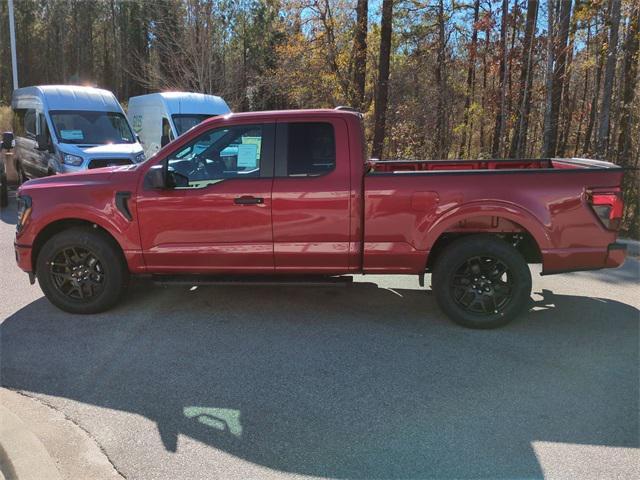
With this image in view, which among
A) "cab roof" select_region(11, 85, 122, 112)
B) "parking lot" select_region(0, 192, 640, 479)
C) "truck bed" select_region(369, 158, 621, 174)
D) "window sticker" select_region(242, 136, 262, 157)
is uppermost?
"cab roof" select_region(11, 85, 122, 112)

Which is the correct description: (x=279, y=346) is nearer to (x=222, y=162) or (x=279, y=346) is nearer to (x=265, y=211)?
(x=265, y=211)

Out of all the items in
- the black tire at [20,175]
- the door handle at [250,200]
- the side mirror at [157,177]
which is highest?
the side mirror at [157,177]

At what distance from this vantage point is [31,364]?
4.40 meters

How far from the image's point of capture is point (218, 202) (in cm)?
505

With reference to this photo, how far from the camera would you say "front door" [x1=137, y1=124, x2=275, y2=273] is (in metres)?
5.04

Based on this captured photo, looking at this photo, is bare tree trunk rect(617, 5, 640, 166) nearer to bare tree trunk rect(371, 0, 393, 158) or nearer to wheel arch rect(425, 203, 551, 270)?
bare tree trunk rect(371, 0, 393, 158)

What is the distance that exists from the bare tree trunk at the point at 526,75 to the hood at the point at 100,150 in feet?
32.3

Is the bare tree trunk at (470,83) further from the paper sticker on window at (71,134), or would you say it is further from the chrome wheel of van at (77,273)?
the chrome wheel of van at (77,273)

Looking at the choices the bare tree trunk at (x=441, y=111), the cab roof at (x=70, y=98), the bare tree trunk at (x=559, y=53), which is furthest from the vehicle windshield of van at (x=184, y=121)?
the bare tree trunk at (x=559, y=53)

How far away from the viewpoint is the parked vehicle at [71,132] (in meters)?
10.8

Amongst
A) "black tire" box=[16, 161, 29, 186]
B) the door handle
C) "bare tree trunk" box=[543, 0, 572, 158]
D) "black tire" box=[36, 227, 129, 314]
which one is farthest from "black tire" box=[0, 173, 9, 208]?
"bare tree trunk" box=[543, 0, 572, 158]

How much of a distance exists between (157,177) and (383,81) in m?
12.5

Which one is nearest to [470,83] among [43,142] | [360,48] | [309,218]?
[360,48]

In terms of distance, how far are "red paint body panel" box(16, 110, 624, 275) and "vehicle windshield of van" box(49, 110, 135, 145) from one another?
663 cm
